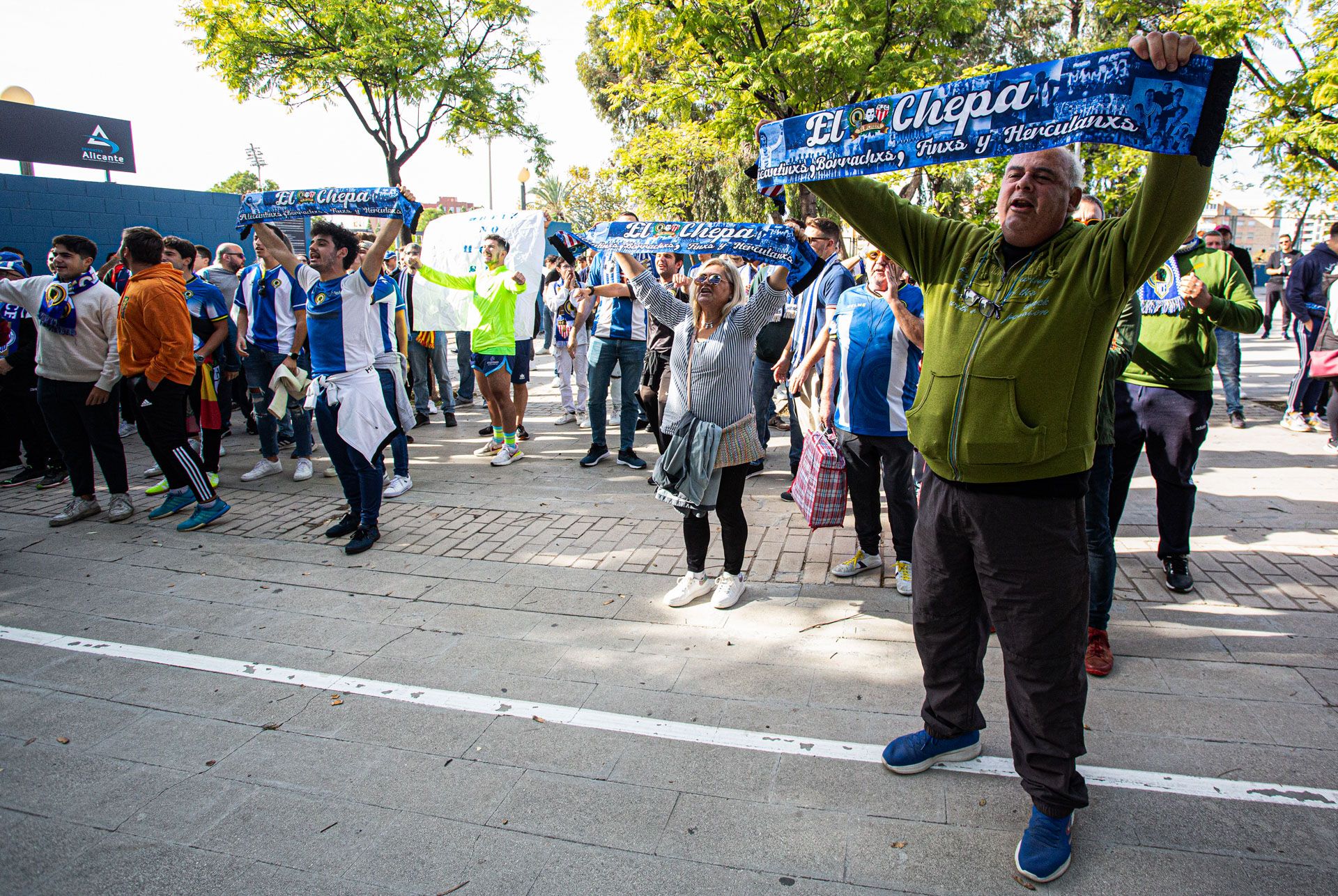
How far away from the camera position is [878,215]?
8.86ft

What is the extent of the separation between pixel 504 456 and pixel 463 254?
7.80 feet

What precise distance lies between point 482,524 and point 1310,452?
7.60 m

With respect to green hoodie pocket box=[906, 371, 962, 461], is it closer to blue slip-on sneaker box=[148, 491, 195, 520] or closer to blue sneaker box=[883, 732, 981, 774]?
blue sneaker box=[883, 732, 981, 774]

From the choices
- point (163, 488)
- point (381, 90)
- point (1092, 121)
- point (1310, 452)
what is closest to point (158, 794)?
point (1092, 121)

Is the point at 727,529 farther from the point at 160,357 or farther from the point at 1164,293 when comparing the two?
the point at 160,357

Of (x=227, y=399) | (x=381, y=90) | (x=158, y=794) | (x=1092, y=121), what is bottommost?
(x=158, y=794)

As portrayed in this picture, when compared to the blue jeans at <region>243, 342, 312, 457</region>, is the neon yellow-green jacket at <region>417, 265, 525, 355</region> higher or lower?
higher

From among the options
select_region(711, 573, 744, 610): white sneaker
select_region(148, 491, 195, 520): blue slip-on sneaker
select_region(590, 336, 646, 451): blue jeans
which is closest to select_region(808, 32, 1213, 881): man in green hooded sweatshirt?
select_region(711, 573, 744, 610): white sneaker

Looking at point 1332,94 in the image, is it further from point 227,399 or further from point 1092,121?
point 227,399

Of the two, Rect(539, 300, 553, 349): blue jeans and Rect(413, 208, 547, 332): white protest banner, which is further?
Rect(539, 300, 553, 349): blue jeans

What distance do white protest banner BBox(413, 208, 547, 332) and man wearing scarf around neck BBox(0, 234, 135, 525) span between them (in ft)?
9.95

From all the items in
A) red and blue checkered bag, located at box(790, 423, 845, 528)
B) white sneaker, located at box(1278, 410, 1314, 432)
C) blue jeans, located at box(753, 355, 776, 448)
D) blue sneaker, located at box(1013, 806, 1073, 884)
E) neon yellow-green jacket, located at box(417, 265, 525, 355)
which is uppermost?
neon yellow-green jacket, located at box(417, 265, 525, 355)

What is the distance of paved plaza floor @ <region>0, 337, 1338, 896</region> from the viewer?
2.48 metres

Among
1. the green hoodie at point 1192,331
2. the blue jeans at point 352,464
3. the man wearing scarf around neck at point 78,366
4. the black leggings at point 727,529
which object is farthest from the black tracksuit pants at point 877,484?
the man wearing scarf around neck at point 78,366
